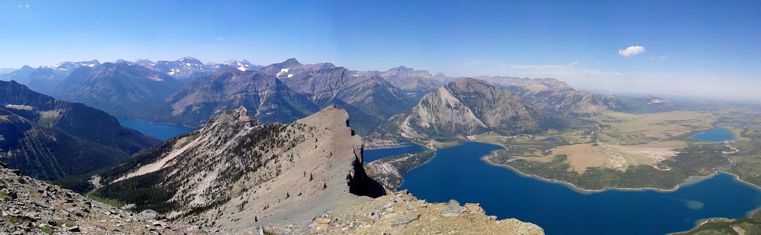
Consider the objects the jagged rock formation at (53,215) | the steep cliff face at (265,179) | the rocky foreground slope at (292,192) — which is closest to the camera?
the jagged rock formation at (53,215)

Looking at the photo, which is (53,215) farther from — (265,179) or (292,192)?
(265,179)

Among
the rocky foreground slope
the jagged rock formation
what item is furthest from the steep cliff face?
the jagged rock formation

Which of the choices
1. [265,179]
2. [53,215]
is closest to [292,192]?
[265,179]

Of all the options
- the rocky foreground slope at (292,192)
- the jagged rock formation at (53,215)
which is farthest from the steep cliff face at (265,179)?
the jagged rock formation at (53,215)

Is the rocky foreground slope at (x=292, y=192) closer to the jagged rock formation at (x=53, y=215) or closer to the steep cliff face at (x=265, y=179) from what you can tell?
the steep cliff face at (x=265, y=179)

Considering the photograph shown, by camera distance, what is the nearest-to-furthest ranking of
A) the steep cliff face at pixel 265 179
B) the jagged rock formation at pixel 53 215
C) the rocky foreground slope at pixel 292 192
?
the jagged rock formation at pixel 53 215, the rocky foreground slope at pixel 292 192, the steep cliff face at pixel 265 179

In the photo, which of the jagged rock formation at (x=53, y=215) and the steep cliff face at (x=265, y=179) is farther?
the steep cliff face at (x=265, y=179)
